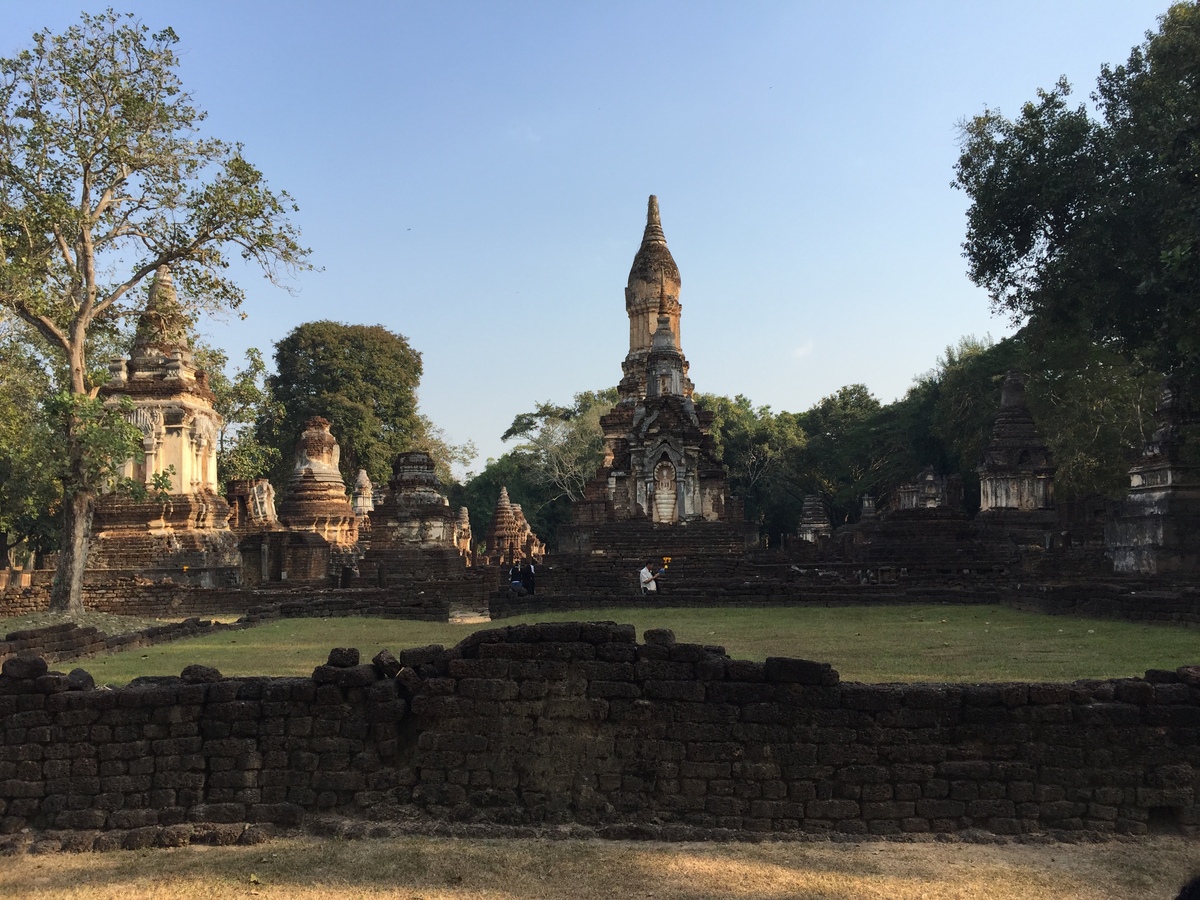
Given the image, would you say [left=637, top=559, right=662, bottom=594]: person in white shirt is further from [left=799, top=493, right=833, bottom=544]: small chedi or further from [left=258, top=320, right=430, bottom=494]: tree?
[left=258, top=320, right=430, bottom=494]: tree

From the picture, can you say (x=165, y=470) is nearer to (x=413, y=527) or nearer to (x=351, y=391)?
(x=413, y=527)

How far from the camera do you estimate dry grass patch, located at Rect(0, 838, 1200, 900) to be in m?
4.45

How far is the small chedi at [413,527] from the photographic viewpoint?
898 inches

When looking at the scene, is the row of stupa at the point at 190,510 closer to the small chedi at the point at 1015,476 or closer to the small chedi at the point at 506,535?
the small chedi at the point at 506,535

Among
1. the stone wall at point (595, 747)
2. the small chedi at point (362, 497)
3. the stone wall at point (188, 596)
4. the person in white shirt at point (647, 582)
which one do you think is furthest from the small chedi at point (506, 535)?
the stone wall at point (595, 747)

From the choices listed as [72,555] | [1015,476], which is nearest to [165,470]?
[72,555]

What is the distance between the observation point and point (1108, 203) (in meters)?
17.5

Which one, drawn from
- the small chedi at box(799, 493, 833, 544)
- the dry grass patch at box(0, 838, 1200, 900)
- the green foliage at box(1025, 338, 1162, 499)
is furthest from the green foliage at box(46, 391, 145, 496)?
the small chedi at box(799, 493, 833, 544)

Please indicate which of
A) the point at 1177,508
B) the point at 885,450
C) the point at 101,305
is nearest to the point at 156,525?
the point at 101,305

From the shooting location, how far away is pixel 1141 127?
17141 millimetres

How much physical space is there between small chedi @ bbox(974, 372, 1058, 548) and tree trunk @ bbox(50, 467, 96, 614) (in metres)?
23.6

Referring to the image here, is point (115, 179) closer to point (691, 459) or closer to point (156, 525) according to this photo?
point (156, 525)

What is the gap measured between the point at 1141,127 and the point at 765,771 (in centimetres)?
1671

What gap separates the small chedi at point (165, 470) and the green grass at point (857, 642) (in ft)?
23.7
